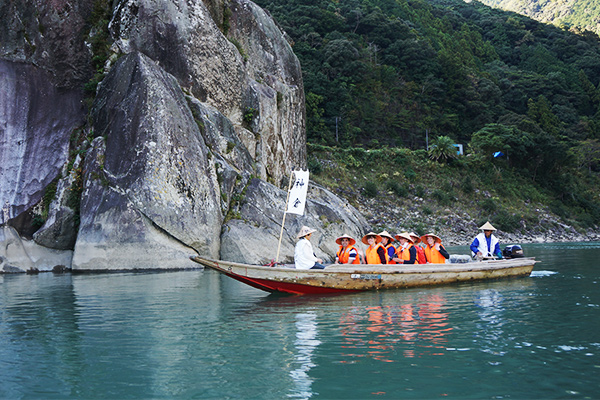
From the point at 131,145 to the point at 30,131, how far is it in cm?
605

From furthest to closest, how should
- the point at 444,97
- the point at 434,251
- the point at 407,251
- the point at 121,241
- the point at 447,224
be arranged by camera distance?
the point at 444,97 < the point at 447,224 < the point at 121,241 < the point at 434,251 < the point at 407,251

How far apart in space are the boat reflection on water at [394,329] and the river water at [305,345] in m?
0.03

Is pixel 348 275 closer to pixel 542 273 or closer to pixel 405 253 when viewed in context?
pixel 405 253

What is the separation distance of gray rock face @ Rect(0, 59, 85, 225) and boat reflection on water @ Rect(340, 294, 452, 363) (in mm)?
17525

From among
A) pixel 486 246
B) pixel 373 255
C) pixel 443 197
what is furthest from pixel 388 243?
pixel 443 197

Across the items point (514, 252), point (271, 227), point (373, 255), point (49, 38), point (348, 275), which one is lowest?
point (348, 275)

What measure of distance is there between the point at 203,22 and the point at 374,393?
2366cm

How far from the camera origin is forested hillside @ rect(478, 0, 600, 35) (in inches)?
5182

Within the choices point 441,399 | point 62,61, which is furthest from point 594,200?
→ point 441,399

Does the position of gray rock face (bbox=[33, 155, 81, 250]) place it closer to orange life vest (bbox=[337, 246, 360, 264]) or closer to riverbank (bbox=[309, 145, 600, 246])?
orange life vest (bbox=[337, 246, 360, 264])

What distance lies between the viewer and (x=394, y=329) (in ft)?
27.3

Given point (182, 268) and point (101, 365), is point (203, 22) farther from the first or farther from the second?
point (101, 365)

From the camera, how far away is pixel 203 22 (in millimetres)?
25734

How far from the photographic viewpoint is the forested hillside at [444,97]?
52.7 m
